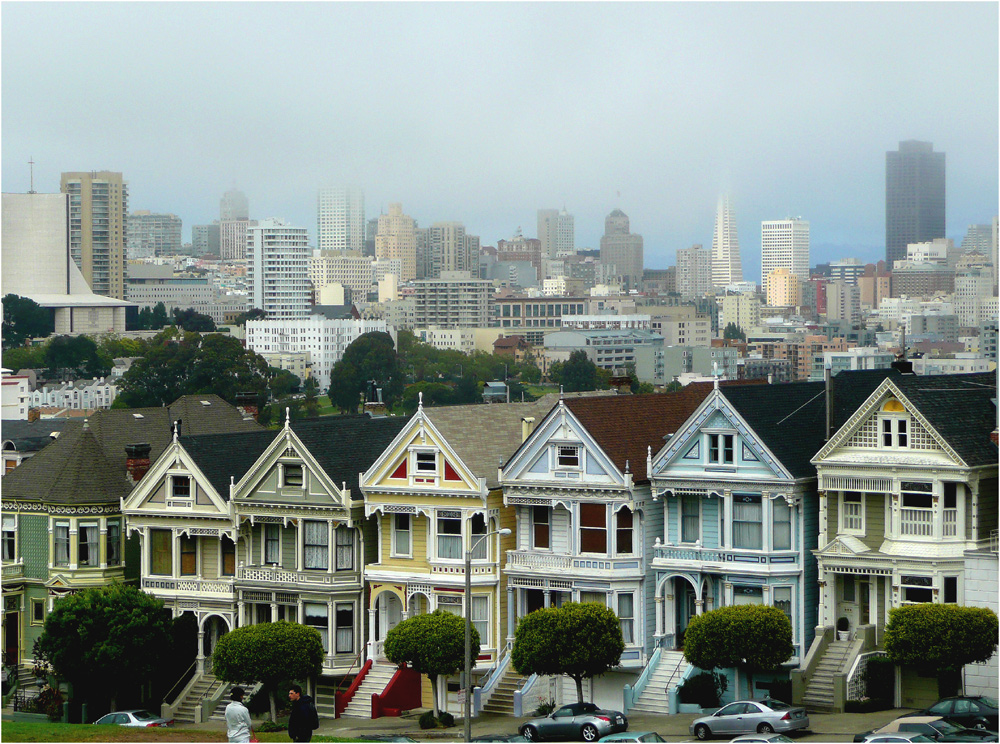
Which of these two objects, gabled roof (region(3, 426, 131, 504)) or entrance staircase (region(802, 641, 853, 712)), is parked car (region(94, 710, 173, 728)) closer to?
gabled roof (region(3, 426, 131, 504))

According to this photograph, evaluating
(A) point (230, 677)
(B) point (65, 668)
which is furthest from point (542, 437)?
(B) point (65, 668)

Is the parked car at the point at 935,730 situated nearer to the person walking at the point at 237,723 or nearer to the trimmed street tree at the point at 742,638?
the trimmed street tree at the point at 742,638

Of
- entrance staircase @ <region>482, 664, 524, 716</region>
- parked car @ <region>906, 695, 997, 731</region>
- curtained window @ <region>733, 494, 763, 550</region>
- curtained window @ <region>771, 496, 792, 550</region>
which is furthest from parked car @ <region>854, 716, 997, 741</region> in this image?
entrance staircase @ <region>482, 664, 524, 716</region>

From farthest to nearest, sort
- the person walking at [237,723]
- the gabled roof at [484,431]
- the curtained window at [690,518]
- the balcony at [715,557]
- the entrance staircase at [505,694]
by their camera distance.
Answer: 1. the gabled roof at [484,431]
2. the entrance staircase at [505,694]
3. the curtained window at [690,518]
4. the balcony at [715,557]
5. the person walking at [237,723]

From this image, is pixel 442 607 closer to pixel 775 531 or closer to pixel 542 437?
pixel 542 437

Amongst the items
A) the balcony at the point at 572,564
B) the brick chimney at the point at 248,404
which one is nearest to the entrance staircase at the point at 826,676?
the balcony at the point at 572,564
